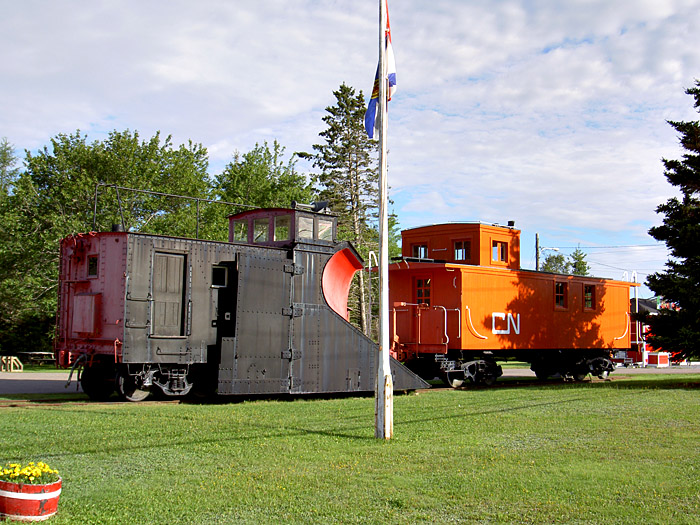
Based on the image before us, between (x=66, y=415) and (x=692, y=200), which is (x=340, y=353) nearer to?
(x=66, y=415)

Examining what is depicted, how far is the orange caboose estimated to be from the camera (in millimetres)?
19781

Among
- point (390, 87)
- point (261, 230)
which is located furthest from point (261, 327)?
point (390, 87)

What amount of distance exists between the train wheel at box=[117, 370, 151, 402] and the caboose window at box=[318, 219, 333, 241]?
5.09 metres

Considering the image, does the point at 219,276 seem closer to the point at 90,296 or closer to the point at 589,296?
the point at 90,296

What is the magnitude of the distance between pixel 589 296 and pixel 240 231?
43.6ft

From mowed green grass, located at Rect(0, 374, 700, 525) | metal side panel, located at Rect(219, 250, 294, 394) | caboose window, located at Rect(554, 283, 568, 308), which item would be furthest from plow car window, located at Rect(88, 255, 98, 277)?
caboose window, located at Rect(554, 283, 568, 308)

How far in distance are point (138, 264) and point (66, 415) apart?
3.40m

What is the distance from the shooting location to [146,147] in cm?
3603

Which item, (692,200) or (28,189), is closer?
(692,200)

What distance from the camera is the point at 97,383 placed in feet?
49.9

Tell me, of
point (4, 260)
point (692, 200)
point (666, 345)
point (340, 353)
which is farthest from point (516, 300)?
point (4, 260)

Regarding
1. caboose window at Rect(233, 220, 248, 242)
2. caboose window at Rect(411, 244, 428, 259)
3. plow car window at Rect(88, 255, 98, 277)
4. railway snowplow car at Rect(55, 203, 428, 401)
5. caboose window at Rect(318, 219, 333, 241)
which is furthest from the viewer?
caboose window at Rect(411, 244, 428, 259)

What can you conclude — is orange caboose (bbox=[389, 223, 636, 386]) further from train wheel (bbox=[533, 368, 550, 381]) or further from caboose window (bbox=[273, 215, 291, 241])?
caboose window (bbox=[273, 215, 291, 241])

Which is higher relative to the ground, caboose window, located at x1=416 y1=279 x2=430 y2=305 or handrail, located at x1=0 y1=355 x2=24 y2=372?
caboose window, located at x1=416 y1=279 x2=430 y2=305
